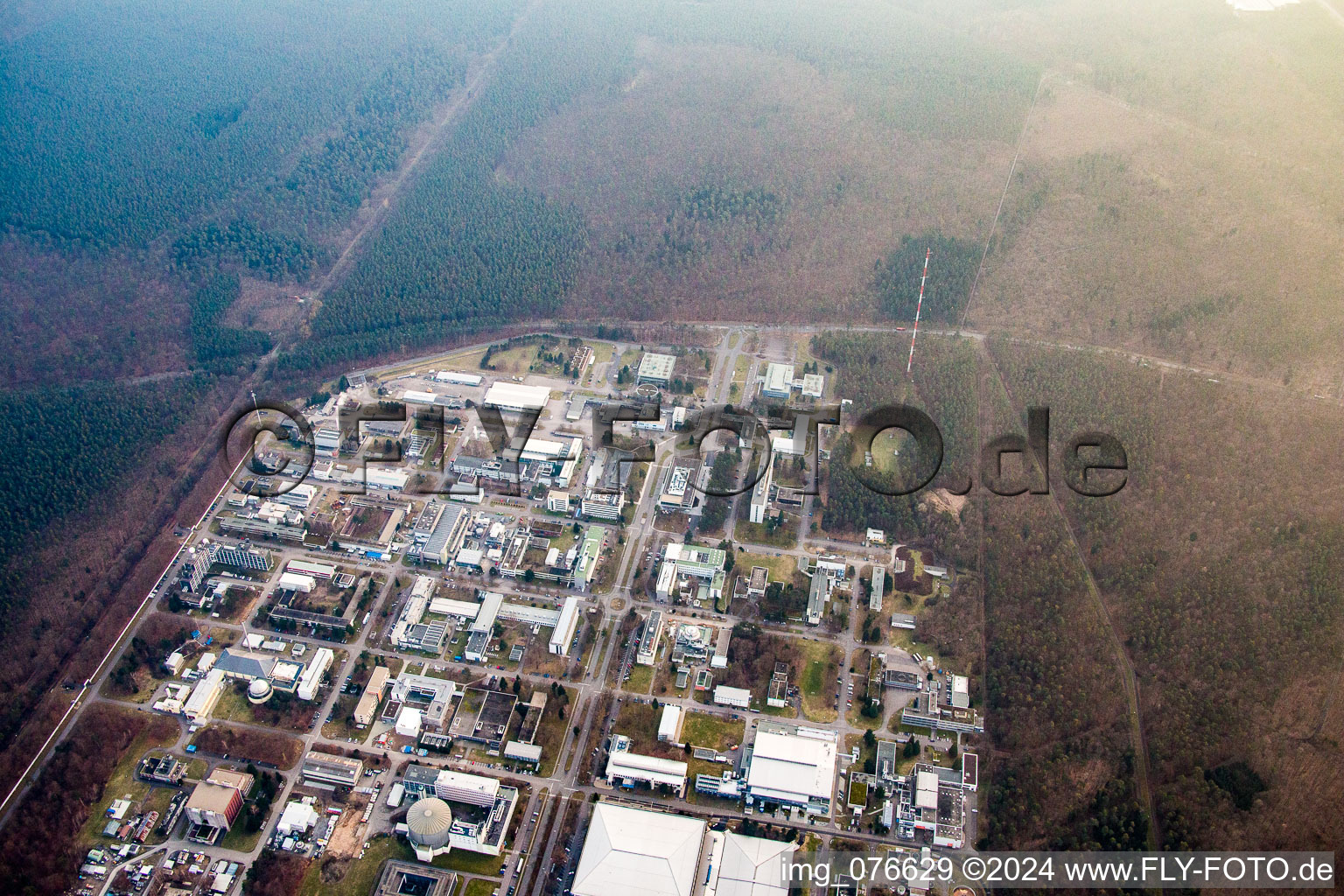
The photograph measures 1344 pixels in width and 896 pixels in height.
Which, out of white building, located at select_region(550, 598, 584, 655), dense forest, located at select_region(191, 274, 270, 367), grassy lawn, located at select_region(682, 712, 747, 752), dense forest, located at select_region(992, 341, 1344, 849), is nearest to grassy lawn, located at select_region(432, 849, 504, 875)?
grassy lawn, located at select_region(682, 712, 747, 752)

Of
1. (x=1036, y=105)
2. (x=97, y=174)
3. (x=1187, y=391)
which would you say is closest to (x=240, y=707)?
(x=1187, y=391)

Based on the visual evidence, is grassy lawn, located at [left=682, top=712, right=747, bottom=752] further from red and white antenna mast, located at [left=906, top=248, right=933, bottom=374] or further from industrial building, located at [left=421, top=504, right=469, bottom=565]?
red and white antenna mast, located at [left=906, top=248, right=933, bottom=374]

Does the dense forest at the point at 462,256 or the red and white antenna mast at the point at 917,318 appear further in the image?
the dense forest at the point at 462,256

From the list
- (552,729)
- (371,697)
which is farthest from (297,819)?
(552,729)

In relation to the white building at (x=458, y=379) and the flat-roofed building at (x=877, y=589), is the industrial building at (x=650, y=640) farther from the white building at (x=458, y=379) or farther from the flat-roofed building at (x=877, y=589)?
the white building at (x=458, y=379)

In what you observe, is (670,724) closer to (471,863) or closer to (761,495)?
(471,863)

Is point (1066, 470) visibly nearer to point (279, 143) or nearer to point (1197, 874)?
point (1197, 874)

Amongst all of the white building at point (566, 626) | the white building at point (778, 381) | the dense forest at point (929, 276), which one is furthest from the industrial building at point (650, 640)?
the dense forest at point (929, 276)
